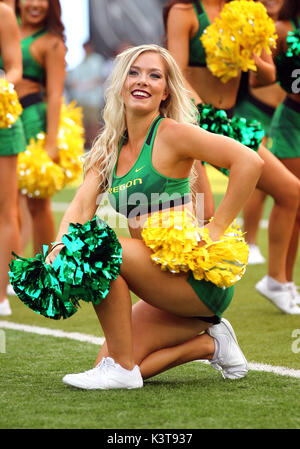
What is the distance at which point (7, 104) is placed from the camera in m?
4.16

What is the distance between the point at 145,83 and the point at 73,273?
79cm

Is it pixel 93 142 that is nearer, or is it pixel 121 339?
pixel 121 339

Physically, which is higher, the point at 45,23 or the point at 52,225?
the point at 45,23

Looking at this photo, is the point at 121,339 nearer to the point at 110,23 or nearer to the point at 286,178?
the point at 286,178

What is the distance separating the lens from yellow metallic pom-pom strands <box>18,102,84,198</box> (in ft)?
17.6

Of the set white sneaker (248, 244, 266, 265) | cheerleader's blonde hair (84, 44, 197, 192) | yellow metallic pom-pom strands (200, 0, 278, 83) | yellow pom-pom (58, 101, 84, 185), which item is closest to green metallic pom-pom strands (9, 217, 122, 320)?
cheerleader's blonde hair (84, 44, 197, 192)

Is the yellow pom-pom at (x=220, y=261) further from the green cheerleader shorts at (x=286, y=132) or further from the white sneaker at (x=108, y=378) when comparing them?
the green cheerleader shorts at (x=286, y=132)

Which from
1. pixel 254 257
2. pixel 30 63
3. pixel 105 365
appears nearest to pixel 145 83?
pixel 105 365

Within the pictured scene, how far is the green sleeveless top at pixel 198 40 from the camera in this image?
14.5 ft

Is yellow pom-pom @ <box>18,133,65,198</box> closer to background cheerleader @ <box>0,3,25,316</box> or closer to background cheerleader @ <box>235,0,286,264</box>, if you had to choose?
background cheerleader @ <box>0,3,25,316</box>

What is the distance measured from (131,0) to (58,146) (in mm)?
16300

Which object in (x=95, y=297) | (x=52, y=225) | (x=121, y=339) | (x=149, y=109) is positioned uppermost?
(x=149, y=109)
